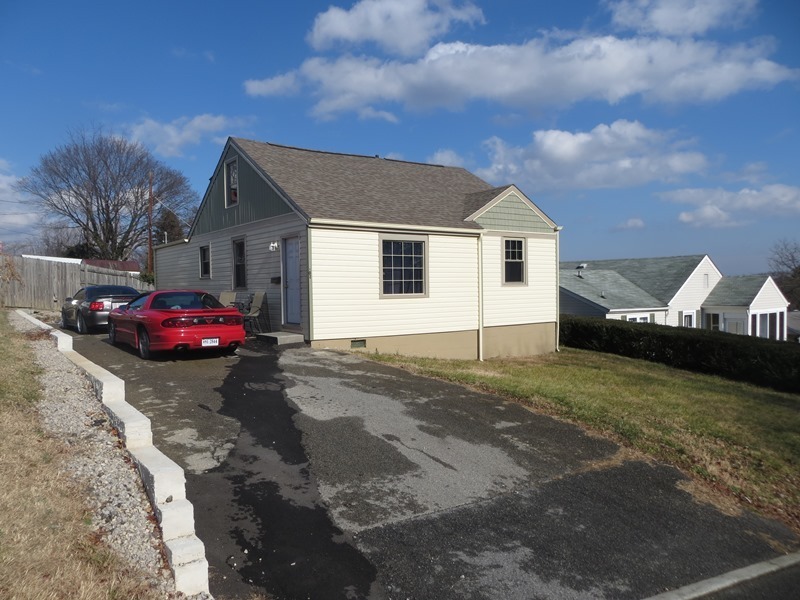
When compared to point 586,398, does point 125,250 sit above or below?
above

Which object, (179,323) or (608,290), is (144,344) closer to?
(179,323)

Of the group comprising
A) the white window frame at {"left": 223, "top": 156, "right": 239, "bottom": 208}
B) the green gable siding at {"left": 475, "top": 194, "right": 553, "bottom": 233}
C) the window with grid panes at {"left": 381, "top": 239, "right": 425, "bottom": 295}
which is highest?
the white window frame at {"left": 223, "top": 156, "right": 239, "bottom": 208}

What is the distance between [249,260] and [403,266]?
14.6 ft

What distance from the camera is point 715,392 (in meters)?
13.9

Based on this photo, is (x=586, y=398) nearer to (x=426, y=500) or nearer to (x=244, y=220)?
(x=426, y=500)

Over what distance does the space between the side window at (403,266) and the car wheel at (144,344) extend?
18.5 feet

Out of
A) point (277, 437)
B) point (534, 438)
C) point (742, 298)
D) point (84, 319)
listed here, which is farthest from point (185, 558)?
point (742, 298)

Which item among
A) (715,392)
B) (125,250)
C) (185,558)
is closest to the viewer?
(185,558)

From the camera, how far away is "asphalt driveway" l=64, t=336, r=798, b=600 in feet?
13.7

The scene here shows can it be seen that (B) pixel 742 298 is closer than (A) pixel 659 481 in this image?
No

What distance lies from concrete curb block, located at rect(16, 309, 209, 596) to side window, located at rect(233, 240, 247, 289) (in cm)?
1065

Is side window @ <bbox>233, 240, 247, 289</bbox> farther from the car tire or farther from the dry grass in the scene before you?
the dry grass

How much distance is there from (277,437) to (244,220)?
11090 millimetres

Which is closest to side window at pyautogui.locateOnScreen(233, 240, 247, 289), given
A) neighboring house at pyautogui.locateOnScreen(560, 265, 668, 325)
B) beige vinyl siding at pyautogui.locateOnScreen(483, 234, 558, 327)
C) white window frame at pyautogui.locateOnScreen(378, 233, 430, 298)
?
white window frame at pyautogui.locateOnScreen(378, 233, 430, 298)
